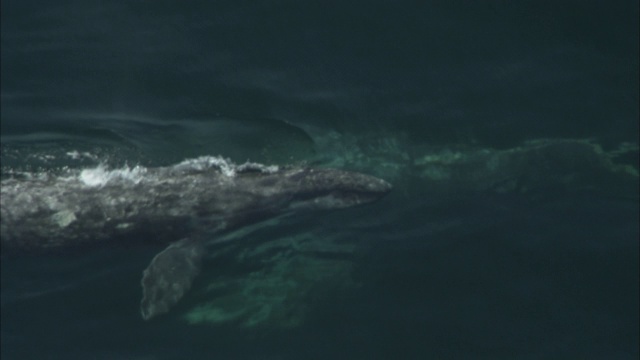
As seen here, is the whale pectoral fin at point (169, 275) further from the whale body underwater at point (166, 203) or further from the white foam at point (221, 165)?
the white foam at point (221, 165)

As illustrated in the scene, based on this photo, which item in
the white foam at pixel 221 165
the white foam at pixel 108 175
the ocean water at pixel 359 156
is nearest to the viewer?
the ocean water at pixel 359 156

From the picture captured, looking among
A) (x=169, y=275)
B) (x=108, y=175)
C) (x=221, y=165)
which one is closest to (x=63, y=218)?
(x=108, y=175)

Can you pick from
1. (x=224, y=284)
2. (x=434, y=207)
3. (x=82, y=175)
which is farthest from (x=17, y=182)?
(x=434, y=207)

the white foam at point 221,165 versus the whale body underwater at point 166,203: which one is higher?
the white foam at point 221,165

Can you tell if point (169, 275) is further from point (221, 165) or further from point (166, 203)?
point (221, 165)

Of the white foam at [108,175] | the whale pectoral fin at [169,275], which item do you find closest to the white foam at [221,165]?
the white foam at [108,175]

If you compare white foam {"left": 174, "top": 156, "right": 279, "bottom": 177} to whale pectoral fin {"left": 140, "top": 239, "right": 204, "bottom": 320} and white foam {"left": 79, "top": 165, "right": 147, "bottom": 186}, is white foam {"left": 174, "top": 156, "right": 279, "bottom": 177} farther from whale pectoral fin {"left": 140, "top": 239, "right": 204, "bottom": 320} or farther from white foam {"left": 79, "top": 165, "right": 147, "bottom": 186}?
whale pectoral fin {"left": 140, "top": 239, "right": 204, "bottom": 320}

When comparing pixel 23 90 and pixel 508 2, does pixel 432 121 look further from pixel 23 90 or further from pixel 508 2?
pixel 23 90
